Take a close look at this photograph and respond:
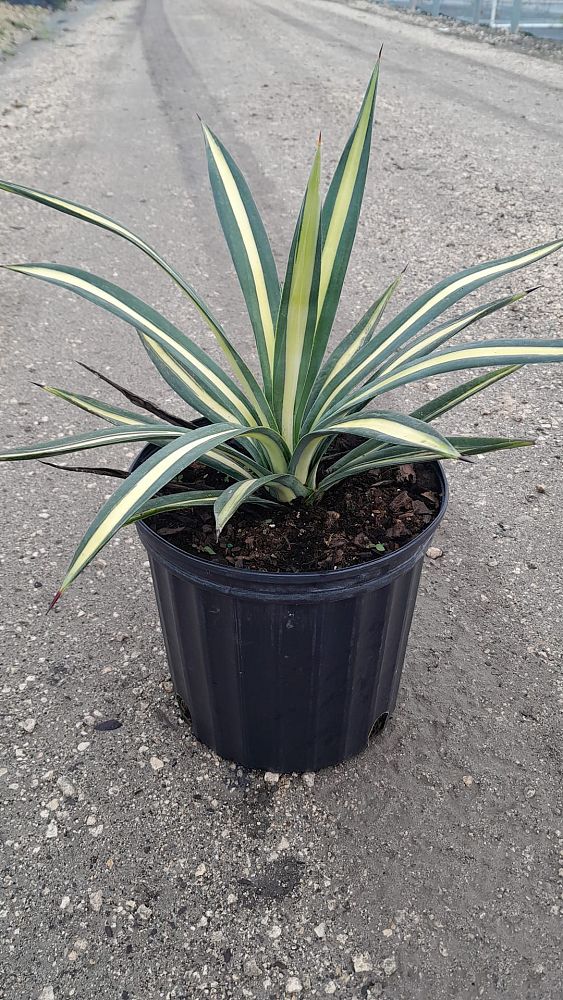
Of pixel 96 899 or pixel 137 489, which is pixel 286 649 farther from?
pixel 96 899

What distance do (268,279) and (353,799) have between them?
0.97 meters

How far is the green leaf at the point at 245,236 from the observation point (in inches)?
48.6

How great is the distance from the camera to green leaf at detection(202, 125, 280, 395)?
4.05 ft

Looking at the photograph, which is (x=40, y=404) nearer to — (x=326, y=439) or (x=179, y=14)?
(x=326, y=439)

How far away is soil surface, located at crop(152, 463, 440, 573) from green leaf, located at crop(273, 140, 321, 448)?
0.49ft

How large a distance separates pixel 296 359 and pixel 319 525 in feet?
0.97

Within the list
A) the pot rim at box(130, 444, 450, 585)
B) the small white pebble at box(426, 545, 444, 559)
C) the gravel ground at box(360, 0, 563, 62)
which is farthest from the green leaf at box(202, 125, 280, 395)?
the gravel ground at box(360, 0, 563, 62)

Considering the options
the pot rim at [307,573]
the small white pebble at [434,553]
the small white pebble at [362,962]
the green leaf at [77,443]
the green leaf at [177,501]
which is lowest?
the small white pebble at [434,553]

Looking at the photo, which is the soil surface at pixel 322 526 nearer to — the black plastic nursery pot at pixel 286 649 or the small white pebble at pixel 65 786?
the black plastic nursery pot at pixel 286 649

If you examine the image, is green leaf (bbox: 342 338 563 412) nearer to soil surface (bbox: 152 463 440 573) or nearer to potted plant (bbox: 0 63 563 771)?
potted plant (bbox: 0 63 563 771)

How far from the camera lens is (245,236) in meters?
1.24

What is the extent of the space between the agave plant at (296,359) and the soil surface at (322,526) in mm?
44

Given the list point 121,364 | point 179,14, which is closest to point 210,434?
point 121,364

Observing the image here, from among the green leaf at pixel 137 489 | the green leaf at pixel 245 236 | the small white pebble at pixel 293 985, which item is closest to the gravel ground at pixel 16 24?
the green leaf at pixel 245 236
